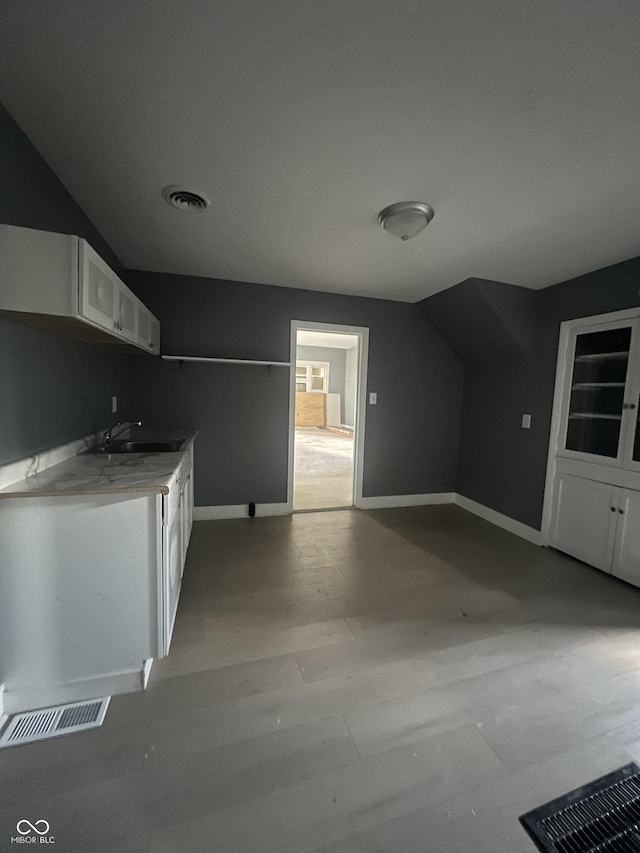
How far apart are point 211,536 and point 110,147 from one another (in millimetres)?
2698

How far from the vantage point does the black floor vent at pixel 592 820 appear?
0.99 m

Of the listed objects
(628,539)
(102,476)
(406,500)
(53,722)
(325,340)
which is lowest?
(53,722)

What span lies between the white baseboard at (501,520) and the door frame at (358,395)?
133cm

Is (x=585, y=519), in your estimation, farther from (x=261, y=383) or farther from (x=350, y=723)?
(x=261, y=383)

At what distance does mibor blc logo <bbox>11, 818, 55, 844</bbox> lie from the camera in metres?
0.95

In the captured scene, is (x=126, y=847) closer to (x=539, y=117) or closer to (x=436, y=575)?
(x=436, y=575)

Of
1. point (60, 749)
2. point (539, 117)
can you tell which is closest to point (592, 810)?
point (60, 749)

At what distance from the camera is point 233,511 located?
11.2ft

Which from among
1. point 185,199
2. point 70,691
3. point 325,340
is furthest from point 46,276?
point 325,340

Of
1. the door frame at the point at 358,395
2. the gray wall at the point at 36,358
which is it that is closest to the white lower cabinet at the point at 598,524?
the door frame at the point at 358,395

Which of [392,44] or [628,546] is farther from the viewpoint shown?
[628,546]

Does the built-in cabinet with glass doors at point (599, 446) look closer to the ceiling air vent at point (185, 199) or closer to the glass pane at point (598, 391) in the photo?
the glass pane at point (598, 391)

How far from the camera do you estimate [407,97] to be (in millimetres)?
1194

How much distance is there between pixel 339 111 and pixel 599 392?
284 cm
